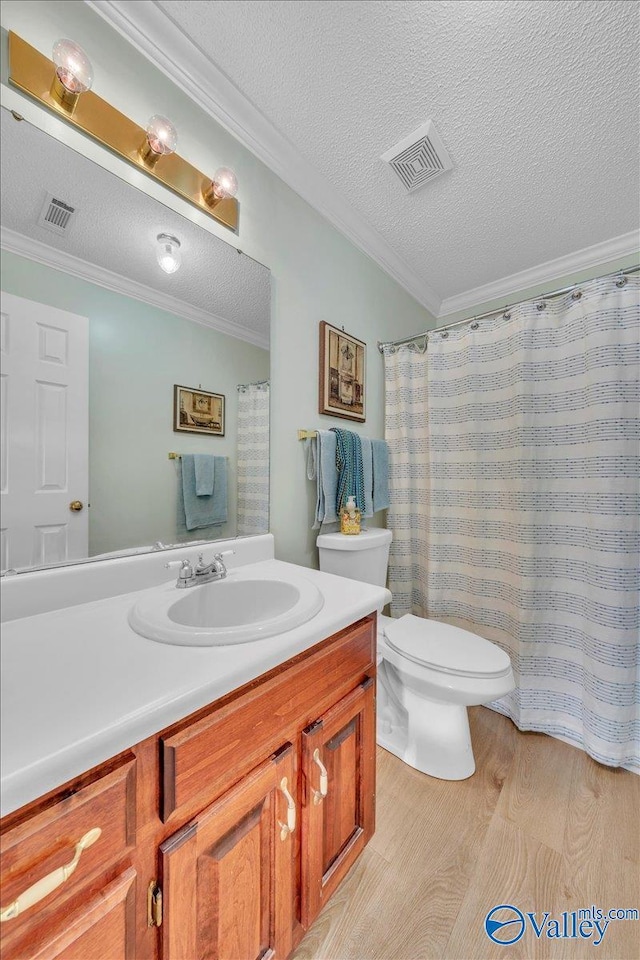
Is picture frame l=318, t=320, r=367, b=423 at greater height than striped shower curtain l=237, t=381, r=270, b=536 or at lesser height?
greater

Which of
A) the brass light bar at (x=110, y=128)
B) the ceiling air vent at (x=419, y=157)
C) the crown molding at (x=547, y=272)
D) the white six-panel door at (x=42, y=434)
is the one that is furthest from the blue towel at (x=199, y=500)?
the crown molding at (x=547, y=272)

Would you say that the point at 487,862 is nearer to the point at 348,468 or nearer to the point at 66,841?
the point at 66,841

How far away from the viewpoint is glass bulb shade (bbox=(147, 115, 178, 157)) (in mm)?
1007

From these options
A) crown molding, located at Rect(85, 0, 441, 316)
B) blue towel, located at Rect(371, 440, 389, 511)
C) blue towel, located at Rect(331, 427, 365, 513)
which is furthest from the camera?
blue towel, located at Rect(371, 440, 389, 511)

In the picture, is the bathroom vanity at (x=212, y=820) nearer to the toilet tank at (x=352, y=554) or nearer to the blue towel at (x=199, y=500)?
the blue towel at (x=199, y=500)

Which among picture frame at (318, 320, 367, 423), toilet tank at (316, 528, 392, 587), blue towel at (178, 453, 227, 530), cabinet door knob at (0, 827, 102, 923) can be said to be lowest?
cabinet door knob at (0, 827, 102, 923)

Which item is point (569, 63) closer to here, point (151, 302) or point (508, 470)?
point (508, 470)

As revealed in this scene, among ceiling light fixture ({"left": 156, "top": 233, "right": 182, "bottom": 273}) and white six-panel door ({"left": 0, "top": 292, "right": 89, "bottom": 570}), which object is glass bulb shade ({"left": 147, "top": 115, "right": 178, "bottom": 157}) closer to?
ceiling light fixture ({"left": 156, "top": 233, "right": 182, "bottom": 273})

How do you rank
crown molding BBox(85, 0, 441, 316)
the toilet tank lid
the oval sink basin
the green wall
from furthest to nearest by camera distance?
the toilet tank lid → crown molding BBox(85, 0, 441, 316) → the green wall → the oval sink basin

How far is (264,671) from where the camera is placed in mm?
643

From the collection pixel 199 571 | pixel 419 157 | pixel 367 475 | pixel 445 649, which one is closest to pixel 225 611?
pixel 199 571

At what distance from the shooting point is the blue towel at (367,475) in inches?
67.8

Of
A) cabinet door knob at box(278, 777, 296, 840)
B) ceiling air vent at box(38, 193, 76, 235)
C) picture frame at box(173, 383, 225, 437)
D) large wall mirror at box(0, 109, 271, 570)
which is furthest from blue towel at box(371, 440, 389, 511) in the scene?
ceiling air vent at box(38, 193, 76, 235)

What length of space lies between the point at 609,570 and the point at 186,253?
1.85 meters
